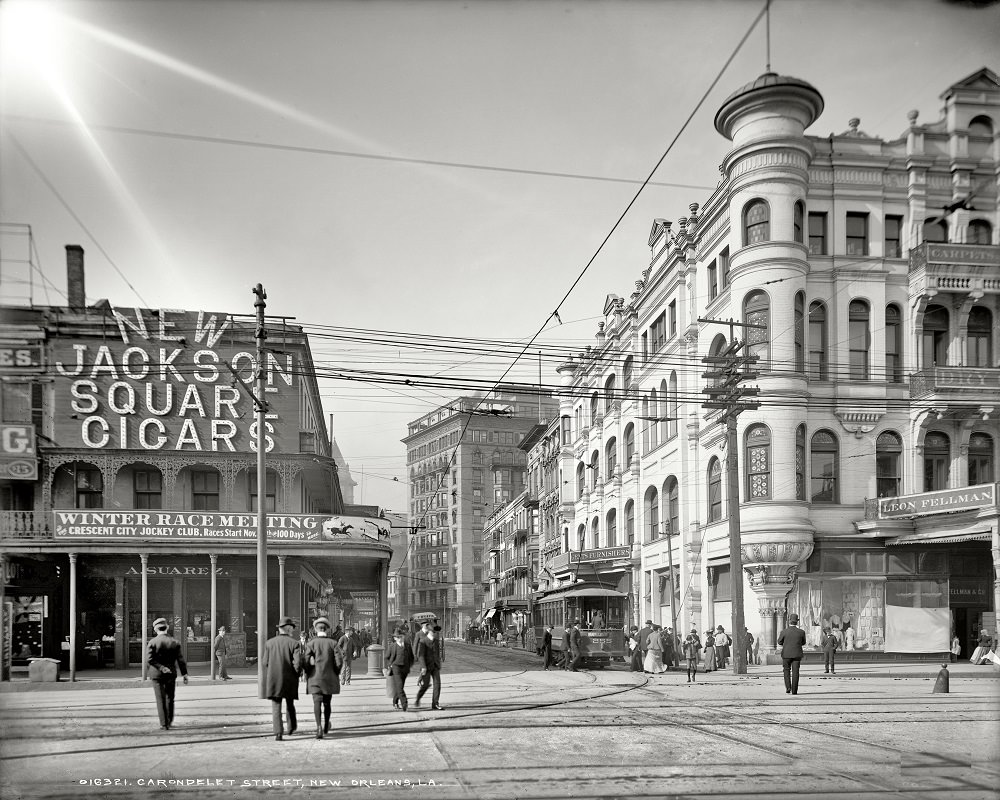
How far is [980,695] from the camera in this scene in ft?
68.4

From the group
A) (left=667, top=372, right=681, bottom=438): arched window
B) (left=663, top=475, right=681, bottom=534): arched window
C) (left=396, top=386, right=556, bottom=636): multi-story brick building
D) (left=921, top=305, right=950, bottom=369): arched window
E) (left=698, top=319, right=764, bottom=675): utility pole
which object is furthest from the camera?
(left=396, top=386, right=556, bottom=636): multi-story brick building

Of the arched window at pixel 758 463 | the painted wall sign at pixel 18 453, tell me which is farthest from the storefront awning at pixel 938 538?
the painted wall sign at pixel 18 453

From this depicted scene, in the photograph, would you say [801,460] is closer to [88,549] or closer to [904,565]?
[904,565]

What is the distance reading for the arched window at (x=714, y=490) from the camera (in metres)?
39.2

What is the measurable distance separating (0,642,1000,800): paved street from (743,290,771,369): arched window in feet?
51.6

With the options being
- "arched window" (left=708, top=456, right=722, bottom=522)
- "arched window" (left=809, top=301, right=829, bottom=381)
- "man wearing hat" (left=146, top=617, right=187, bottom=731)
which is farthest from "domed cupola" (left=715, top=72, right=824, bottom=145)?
"man wearing hat" (left=146, top=617, right=187, bottom=731)

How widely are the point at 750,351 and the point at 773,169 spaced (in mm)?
6628

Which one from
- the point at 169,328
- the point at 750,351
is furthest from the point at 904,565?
the point at 169,328

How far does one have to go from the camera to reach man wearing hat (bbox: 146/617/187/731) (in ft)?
46.8

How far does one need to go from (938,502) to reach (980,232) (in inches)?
413

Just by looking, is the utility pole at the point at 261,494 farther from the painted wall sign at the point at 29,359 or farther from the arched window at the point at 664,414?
the arched window at the point at 664,414

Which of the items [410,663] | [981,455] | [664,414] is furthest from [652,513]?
[410,663]

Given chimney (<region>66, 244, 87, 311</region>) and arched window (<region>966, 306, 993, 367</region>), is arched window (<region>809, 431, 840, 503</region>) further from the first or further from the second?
chimney (<region>66, 244, 87, 311</region>)

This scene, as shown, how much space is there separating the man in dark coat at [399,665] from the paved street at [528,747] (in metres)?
0.37
